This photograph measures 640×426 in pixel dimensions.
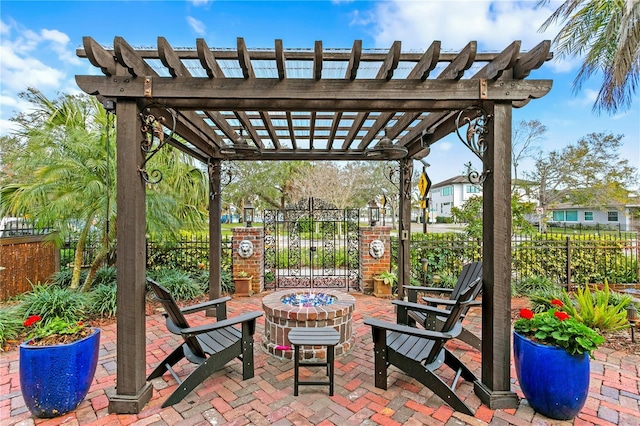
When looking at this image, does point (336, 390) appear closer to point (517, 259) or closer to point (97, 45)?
point (97, 45)

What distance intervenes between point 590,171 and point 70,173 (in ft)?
70.4

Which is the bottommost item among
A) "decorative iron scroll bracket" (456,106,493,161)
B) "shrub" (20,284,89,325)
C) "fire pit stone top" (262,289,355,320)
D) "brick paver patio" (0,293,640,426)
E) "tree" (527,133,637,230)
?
"brick paver patio" (0,293,640,426)

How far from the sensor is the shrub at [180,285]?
502cm

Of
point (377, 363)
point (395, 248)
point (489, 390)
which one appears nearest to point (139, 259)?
point (377, 363)

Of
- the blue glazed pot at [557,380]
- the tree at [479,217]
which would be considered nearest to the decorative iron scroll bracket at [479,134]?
the blue glazed pot at [557,380]

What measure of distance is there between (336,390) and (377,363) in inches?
15.8

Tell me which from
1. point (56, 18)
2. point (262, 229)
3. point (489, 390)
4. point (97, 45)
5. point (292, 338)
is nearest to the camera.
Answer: point (97, 45)

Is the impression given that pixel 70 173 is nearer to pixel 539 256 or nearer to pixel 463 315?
pixel 463 315

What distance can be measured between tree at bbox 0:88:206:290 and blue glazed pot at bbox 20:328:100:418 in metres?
2.37

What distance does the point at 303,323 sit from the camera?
9.42ft

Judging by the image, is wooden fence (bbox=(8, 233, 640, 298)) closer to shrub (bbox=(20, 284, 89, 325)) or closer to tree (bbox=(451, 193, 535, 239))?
tree (bbox=(451, 193, 535, 239))

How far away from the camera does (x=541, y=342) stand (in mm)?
2092

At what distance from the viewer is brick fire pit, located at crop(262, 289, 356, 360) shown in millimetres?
2857

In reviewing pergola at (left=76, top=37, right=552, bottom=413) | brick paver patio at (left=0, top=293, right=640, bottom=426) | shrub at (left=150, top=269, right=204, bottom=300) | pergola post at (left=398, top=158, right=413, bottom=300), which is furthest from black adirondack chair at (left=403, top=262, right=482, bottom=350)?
shrub at (left=150, top=269, right=204, bottom=300)
